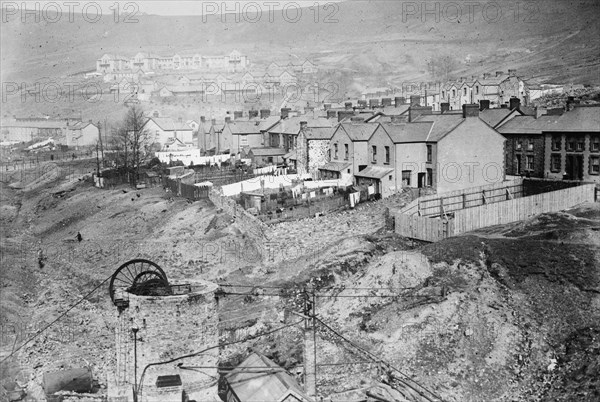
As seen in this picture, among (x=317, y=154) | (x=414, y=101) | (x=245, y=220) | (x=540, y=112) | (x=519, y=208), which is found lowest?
(x=245, y=220)

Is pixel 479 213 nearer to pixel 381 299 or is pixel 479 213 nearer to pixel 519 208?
pixel 519 208

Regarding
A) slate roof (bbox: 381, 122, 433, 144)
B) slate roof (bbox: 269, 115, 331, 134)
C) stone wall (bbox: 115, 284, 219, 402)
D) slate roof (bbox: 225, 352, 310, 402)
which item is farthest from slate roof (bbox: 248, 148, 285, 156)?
stone wall (bbox: 115, 284, 219, 402)

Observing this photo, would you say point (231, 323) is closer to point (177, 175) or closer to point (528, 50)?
point (177, 175)

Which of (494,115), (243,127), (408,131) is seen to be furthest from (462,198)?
(243,127)

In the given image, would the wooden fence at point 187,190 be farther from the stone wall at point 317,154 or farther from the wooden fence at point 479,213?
the wooden fence at point 479,213

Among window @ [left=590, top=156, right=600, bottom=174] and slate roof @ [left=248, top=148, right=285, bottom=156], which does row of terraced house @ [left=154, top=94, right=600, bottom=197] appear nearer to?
window @ [left=590, top=156, right=600, bottom=174]

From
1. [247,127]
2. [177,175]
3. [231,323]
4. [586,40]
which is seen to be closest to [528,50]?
[586,40]

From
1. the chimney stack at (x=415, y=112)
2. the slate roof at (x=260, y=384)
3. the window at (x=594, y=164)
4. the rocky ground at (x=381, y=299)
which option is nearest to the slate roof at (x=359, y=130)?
the chimney stack at (x=415, y=112)
